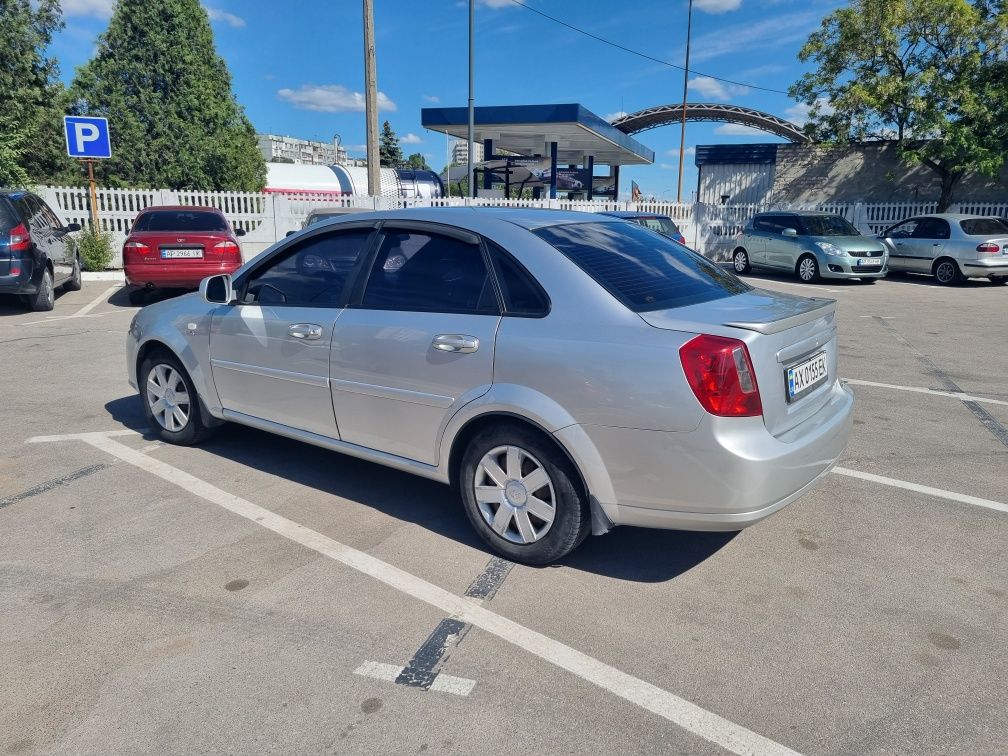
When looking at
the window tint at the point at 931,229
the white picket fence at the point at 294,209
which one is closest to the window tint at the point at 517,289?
the white picket fence at the point at 294,209

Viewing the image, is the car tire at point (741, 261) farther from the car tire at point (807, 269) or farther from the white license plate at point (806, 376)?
the white license plate at point (806, 376)

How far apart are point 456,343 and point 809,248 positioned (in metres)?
14.8

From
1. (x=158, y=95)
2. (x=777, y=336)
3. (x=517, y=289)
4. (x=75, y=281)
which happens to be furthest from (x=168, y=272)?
(x=158, y=95)

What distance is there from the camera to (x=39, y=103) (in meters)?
24.0

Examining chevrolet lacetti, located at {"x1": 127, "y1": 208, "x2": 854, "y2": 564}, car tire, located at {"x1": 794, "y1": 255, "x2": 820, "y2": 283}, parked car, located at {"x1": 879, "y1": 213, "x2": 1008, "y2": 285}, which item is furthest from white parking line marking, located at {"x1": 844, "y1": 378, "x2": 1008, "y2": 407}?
parked car, located at {"x1": 879, "y1": 213, "x2": 1008, "y2": 285}

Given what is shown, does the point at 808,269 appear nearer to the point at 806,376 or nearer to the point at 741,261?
the point at 741,261

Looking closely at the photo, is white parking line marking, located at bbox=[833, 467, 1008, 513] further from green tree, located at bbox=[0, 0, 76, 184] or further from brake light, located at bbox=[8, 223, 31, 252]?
green tree, located at bbox=[0, 0, 76, 184]

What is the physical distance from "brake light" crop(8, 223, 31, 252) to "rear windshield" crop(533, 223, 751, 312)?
924 cm

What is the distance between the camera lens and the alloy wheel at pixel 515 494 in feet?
10.9

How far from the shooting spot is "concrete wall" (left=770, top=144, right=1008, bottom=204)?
24.1 meters

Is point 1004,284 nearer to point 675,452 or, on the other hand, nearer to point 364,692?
point 675,452

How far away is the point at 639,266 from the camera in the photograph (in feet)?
11.8

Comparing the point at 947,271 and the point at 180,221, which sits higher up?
the point at 180,221

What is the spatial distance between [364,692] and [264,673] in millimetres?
389
